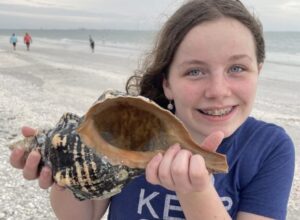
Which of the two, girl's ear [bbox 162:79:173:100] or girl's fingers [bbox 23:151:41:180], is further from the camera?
girl's ear [bbox 162:79:173:100]

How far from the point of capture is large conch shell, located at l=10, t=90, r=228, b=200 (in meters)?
1.44

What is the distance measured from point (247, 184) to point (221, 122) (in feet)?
1.11

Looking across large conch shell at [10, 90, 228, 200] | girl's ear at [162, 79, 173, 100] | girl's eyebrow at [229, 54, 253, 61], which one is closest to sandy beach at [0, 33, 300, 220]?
girl's ear at [162, 79, 173, 100]

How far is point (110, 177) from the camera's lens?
153 cm

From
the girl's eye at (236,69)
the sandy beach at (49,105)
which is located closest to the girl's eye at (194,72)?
the girl's eye at (236,69)

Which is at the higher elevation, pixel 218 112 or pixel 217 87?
pixel 217 87

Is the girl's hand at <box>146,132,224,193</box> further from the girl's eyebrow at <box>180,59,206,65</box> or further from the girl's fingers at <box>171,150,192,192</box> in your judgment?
the girl's eyebrow at <box>180,59,206,65</box>

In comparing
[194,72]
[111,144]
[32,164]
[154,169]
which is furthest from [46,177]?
[194,72]

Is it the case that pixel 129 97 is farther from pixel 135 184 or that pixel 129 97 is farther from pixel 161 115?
pixel 135 184

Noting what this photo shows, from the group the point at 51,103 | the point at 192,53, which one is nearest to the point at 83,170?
the point at 192,53

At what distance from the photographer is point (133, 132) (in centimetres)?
161

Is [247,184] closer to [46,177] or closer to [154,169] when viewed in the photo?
[154,169]

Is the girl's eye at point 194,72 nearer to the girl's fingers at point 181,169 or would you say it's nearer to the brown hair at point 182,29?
the brown hair at point 182,29

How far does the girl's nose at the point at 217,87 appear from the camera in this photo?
1806mm
